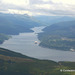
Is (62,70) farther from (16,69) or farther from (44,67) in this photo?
(16,69)

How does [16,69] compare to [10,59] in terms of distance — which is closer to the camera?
[16,69]

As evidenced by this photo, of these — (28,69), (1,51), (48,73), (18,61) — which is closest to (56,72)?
(48,73)

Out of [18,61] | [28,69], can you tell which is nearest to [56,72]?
[28,69]

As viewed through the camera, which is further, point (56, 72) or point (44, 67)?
point (44, 67)

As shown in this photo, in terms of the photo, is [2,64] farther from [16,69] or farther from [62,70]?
[62,70]

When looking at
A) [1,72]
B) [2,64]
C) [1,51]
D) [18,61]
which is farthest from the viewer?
[1,51]

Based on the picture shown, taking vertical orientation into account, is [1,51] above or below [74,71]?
above

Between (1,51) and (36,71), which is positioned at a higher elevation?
(1,51)

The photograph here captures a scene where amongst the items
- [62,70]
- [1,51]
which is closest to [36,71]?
[62,70]

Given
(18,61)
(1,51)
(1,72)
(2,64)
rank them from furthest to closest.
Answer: (1,51), (18,61), (2,64), (1,72)
